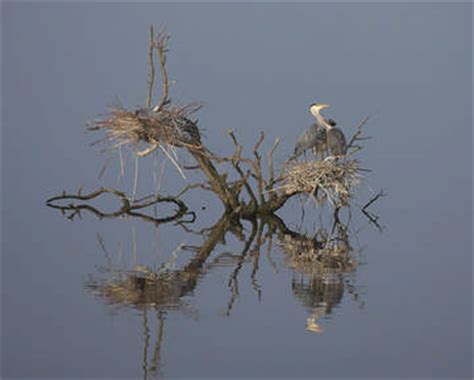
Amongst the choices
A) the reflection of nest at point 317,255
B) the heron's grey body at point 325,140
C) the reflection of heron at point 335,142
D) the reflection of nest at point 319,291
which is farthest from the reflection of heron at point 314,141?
the reflection of nest at point 319,291

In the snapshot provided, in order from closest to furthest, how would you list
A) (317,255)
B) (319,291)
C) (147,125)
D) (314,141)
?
1. (319,291)
2. (317,255)
3. (147,125)
4. (314,141)

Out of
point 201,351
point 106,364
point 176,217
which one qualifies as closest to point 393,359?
point 201,351

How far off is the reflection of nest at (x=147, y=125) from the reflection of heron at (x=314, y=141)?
5.74 feet

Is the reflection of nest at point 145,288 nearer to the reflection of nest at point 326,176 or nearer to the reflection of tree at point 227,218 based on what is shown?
the reflection of tree at point 227,218

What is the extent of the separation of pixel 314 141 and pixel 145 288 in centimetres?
583

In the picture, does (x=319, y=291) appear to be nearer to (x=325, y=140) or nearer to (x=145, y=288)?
(x=145, y=288)

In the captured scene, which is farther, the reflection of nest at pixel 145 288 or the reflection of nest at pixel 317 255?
the reflection of nest at pixel 317 255

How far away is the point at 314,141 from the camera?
17.4 m

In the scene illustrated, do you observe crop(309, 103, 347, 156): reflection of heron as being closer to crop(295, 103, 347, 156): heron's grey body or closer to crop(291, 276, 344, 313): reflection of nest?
crop(295, 103, 347, 156): heron's grey body

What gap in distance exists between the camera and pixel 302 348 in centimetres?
1013

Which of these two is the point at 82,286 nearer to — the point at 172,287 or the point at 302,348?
the point at 172,287

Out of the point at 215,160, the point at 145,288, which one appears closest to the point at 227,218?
the point at 215,160

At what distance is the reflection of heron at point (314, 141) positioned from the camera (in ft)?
57.2

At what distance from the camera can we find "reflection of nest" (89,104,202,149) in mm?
16125
